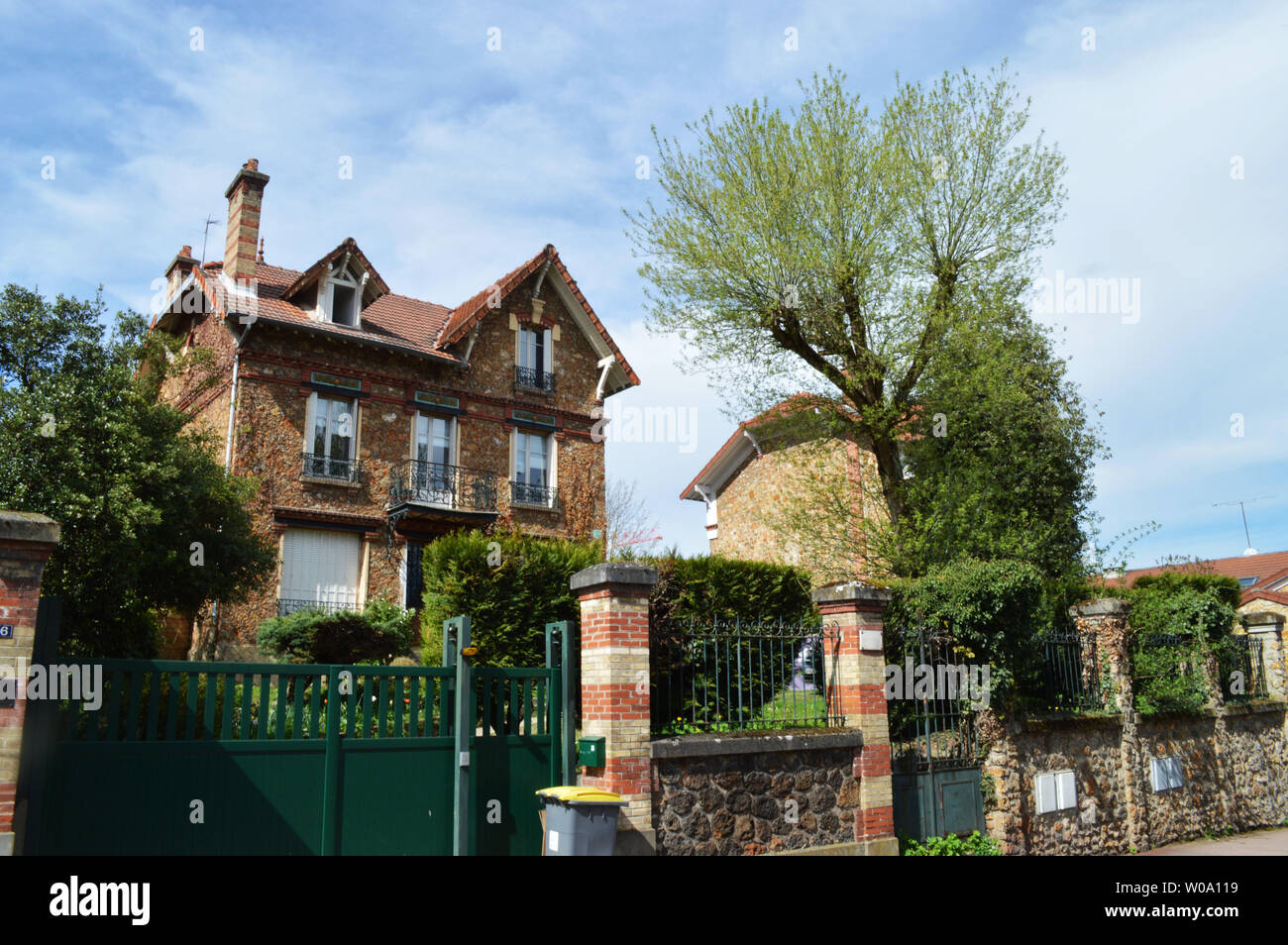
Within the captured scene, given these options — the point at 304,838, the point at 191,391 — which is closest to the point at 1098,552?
the point at 304,838

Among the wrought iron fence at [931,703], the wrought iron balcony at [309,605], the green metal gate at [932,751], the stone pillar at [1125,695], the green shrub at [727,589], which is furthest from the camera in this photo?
the wrought iron balcony at [309,605]

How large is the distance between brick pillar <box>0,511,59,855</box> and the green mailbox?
4.03 m

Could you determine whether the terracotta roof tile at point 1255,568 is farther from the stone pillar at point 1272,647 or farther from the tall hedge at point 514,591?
the tall hedge at point 514,591

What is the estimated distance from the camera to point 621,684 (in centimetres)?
788

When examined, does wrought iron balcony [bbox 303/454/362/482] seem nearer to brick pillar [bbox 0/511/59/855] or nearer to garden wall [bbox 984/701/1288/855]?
brick pillar [bbox 0/511/59/855]

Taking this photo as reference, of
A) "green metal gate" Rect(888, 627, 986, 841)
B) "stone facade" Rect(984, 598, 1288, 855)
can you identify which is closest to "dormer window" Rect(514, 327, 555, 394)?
"stone facade" Rect(984, 598, 1288, 855)

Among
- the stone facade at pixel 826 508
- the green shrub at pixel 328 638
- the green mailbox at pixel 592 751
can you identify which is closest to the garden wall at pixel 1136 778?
the stone facade at pixel 826 508

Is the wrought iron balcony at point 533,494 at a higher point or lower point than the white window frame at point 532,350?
lower

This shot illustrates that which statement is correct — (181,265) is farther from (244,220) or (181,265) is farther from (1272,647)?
(1272,647)

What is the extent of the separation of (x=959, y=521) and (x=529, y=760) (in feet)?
28.3

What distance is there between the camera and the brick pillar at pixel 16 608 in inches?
220

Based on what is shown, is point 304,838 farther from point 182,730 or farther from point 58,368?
point 58,368

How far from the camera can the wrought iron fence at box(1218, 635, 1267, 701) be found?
14.6 meters

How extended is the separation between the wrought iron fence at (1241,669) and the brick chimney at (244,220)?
20221 millimetres
